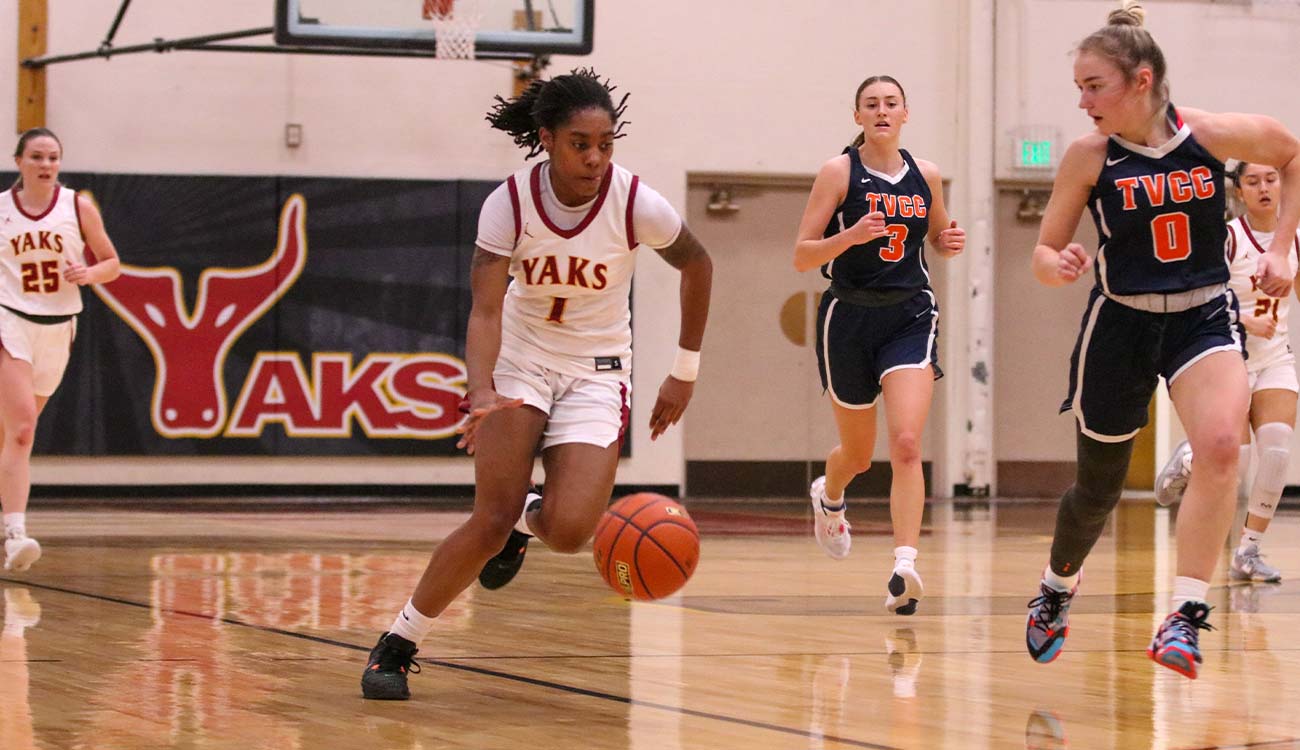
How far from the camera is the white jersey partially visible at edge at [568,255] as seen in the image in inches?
187

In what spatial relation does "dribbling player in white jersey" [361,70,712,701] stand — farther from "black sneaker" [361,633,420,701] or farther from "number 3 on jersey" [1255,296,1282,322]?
"number 3 on jersey" [1255,296,1282,322]

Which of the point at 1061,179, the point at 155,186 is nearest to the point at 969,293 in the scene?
the point at 155,186

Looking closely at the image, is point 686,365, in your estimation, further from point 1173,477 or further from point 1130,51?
point 1173,477

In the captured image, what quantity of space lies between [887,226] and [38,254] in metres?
4.35

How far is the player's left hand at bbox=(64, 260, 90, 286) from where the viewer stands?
8328 millimetres

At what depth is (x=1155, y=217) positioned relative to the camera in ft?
15.9

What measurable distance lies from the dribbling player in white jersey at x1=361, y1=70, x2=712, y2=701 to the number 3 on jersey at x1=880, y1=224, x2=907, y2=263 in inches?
84.1

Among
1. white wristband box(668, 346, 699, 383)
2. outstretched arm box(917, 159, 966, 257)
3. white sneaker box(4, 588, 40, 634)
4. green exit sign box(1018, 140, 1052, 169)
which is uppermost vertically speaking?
green exit sign box(1018, 140, 1052, 169)

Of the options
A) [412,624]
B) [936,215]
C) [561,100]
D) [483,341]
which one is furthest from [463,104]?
[412,624]

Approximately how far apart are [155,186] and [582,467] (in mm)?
10753

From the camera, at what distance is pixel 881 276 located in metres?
7.00

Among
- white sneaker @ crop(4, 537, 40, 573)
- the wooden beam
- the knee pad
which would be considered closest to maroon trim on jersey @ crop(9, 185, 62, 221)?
white sneaker @ crop(4, 537, 40, 573)

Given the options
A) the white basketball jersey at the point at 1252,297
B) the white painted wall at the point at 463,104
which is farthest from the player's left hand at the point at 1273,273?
the white painted wall at the point at 463,104

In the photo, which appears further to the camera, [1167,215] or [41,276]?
[41,276]
